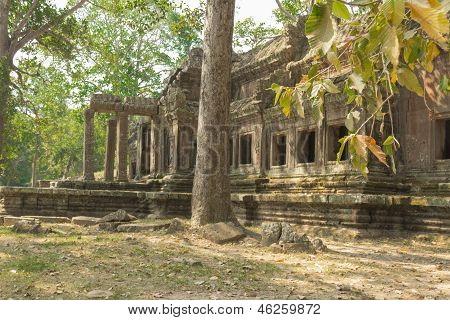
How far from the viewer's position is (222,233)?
803 centimetres

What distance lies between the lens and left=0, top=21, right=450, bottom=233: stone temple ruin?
9781 millimetres

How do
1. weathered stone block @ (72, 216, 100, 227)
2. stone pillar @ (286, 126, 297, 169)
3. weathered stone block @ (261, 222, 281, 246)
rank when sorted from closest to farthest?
1. weathered stone block @ (261, 222, 281, 246)
2. weathered stone block @ (72, 216, 100, 227)
3. stone pillar @ (286, 126, 297, 169)

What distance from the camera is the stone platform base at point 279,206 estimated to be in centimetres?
921

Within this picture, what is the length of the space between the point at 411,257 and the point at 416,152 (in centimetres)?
413

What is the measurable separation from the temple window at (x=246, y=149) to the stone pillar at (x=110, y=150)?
516cm

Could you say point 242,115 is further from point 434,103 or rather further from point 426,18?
point 426,18

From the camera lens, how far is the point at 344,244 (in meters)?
8.70

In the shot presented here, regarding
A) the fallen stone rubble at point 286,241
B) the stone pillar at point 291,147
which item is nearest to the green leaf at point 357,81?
the fallen stone rubble at point 286,241

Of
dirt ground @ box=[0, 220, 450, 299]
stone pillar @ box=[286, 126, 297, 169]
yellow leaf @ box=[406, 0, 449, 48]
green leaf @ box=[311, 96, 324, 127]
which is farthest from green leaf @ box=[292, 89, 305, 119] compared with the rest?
stone pillar @ box=[286, 126, 297, 169]

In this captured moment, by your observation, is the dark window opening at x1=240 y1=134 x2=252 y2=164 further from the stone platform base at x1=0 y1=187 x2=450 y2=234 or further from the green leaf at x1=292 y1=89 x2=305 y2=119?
the green leaf at x1=292 y1=89 x2=305 y2=119

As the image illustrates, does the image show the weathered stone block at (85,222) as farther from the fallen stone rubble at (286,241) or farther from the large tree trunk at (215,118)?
the fallen stone rubble at (286,241)

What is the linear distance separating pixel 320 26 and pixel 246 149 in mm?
14824

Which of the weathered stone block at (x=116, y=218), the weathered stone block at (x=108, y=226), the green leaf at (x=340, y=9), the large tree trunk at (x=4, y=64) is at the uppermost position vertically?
the large tree trunk at (x=4, y=64)

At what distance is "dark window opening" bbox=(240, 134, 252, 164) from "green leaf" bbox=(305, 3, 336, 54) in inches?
548
